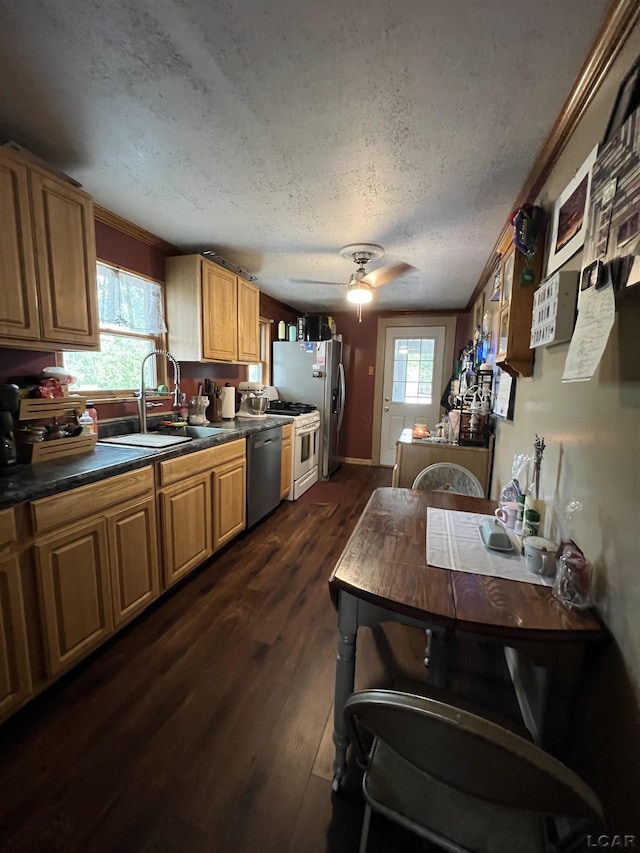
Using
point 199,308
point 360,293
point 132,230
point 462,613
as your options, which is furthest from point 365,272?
point 462,613

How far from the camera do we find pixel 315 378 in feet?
14.4

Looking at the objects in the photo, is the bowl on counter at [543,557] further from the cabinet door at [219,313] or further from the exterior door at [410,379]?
the exterior door at [410,379]

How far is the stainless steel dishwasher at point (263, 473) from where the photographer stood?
2.94 metres

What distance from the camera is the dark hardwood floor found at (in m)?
1.06

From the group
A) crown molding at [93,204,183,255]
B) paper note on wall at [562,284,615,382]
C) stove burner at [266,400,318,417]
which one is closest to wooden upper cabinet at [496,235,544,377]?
paper note on wall at [562,284,615,382]

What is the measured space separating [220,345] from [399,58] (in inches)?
87.7

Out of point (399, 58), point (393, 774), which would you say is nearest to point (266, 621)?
point (393, 774)

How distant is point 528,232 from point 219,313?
2226 millimetres

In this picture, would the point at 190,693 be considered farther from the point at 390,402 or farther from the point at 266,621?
the point at 390,402

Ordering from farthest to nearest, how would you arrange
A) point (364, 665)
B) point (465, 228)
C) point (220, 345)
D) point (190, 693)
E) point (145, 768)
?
point (220, 345) < point (465, 228) < point (364, 665) < point (190, 693) < point (145, 768)

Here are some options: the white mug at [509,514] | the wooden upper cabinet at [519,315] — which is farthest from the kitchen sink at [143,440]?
the wooden upper cabinet at [519,315]

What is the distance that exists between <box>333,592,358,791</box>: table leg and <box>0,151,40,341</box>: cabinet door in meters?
1.73

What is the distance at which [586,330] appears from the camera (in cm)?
94

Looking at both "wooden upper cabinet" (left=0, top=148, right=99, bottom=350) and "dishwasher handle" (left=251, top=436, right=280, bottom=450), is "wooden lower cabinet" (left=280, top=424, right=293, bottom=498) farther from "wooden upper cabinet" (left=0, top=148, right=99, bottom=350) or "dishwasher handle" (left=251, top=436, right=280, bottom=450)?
"wooden upper cabinet" (left=0, top=148, right=99, bottom=350)
